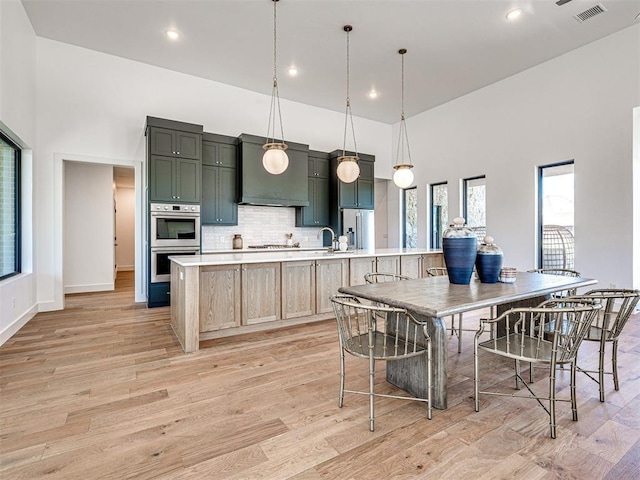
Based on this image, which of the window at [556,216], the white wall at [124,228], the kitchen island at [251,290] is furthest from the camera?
the white wall at [124,228]

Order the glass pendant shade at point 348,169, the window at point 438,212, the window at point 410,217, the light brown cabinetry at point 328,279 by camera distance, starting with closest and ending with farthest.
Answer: the light brown cabinetry at point 328,279, the glass pendant shade at point 348,169, the window at point 438,212, the window at point 410,217

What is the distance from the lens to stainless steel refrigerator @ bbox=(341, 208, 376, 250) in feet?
22.1

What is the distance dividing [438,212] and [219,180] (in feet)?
15.1

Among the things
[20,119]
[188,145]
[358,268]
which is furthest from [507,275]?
[20,119]

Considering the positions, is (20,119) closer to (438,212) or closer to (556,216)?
(438,212)

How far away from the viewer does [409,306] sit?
1.96 metres

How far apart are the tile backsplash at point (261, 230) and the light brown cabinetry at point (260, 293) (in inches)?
92.7

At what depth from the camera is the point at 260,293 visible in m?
3.69

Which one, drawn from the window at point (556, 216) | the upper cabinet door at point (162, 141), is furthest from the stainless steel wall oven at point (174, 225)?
the window at point (556, 216)

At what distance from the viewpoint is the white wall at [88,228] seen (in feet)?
20.4

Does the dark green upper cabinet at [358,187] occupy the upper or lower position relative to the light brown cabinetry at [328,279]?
upper

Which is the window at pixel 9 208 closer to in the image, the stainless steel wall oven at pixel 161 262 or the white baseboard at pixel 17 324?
the white baseboard at pixel 17 324

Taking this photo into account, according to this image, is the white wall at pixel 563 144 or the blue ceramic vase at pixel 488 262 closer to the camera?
the blue ceramic vase at pixel 488 262

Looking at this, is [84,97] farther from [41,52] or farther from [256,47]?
[256,47]
